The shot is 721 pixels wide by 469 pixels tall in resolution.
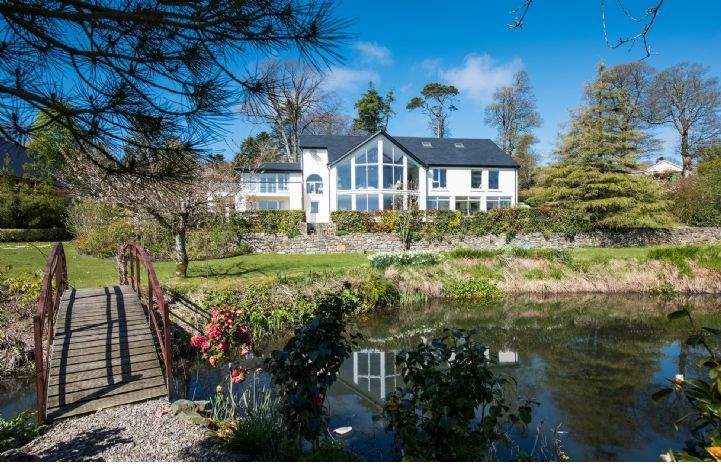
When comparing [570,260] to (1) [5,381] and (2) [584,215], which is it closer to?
(2) [584,215]

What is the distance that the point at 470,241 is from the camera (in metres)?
22.1

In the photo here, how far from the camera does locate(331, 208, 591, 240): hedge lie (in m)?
22.2

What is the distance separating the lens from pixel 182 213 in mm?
10961

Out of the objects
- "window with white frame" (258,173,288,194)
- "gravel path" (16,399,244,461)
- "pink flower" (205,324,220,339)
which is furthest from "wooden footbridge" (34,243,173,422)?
"window with white frame" (258,173,288,194)

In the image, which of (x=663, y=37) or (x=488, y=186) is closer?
(x=663, y=37)

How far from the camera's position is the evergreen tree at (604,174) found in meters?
23.7

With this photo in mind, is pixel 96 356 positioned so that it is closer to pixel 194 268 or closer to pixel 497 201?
pixel 194 268

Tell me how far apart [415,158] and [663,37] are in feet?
90.4

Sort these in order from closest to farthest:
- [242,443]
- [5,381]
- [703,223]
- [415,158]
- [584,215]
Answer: [242,443], [5,381], [584,215], [703,223], [415,158]

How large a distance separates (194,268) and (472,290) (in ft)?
29.5

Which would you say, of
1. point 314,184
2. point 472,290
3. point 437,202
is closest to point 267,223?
point 314,184

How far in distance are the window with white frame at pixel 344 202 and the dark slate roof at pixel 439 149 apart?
2.55 m

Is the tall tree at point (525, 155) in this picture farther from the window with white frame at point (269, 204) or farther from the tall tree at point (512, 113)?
the window with white frame at point (269, 204)

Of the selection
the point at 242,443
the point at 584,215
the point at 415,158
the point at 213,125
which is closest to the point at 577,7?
the point at 213,125
